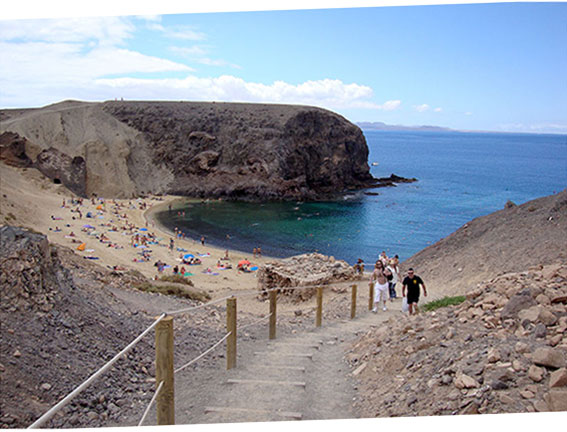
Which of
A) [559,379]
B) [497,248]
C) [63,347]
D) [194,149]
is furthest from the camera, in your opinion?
[194,149]

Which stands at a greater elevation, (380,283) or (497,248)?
(497,248)

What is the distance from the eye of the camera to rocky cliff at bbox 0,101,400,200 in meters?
59.4

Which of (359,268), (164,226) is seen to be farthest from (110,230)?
(359,268)

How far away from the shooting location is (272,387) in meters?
5.51

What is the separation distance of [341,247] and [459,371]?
119 feet

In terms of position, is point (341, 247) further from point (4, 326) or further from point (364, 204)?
point (4, 326)

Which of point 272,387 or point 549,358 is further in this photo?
point 272,387

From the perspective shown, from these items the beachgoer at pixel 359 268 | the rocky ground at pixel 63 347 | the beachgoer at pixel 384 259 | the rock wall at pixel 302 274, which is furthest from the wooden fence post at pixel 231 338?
the beachgoer at pixel 359 268

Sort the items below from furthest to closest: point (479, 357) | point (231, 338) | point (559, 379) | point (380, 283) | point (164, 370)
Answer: point (380, 283) → point (231, 338) → point (479, 357) → point (164, 370) → point (559, 379)

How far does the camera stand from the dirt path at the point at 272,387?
16.1ft

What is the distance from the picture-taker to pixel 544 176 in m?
102

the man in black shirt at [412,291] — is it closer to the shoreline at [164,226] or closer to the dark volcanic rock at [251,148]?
the shoreline at [164,226]

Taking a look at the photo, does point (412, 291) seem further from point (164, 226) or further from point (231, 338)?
point (164, 226)

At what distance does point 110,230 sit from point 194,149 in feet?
111
